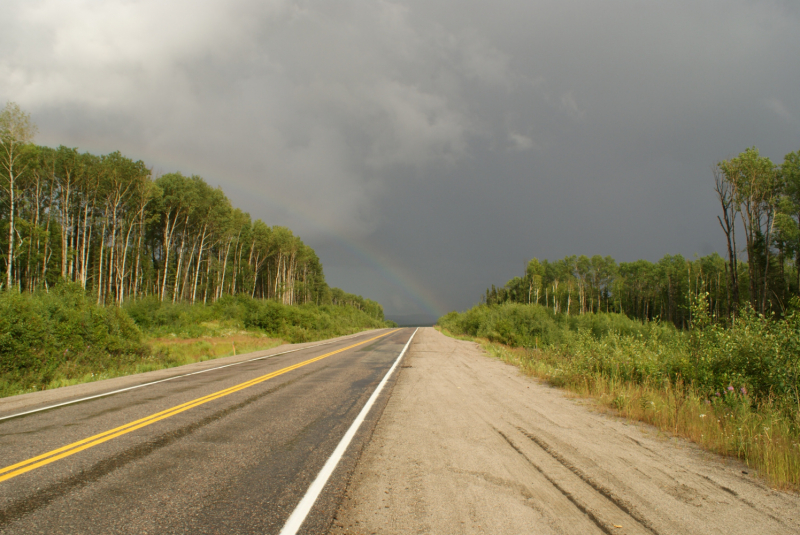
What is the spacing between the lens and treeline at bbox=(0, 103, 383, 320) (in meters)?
31.6

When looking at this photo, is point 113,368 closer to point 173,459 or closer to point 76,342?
point 76,342

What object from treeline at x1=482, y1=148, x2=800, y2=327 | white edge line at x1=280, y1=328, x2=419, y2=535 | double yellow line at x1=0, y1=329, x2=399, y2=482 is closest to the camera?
white edge line at x1=280, y1=328, x2=419, y2=535

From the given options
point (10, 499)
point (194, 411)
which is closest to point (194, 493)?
point (10, 499)

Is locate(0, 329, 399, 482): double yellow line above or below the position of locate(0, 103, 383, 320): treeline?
below

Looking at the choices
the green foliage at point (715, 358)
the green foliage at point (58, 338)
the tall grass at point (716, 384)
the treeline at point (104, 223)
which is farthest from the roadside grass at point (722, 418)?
the treeline at point (104, 223)

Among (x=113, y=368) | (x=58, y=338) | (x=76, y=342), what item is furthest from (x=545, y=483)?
(x=76, y=342)

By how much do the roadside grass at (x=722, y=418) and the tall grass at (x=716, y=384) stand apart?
13mm

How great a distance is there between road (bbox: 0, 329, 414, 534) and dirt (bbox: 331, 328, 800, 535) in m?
0.50

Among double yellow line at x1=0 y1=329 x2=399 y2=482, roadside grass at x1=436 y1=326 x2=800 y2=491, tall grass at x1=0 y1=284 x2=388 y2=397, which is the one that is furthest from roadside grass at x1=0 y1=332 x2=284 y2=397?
roadside grass at x1=436 y1=326 x2=800 y2=491

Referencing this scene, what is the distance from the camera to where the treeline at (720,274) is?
27.3m

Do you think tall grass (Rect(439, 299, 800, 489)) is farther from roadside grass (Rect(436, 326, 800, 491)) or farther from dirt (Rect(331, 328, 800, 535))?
dirt (Rect(331, 328, 800, 535))

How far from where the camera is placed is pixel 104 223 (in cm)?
3844

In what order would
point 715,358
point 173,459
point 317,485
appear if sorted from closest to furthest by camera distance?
point 317,485 → point 173,459 → point 715,358

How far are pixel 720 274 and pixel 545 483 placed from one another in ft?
240
